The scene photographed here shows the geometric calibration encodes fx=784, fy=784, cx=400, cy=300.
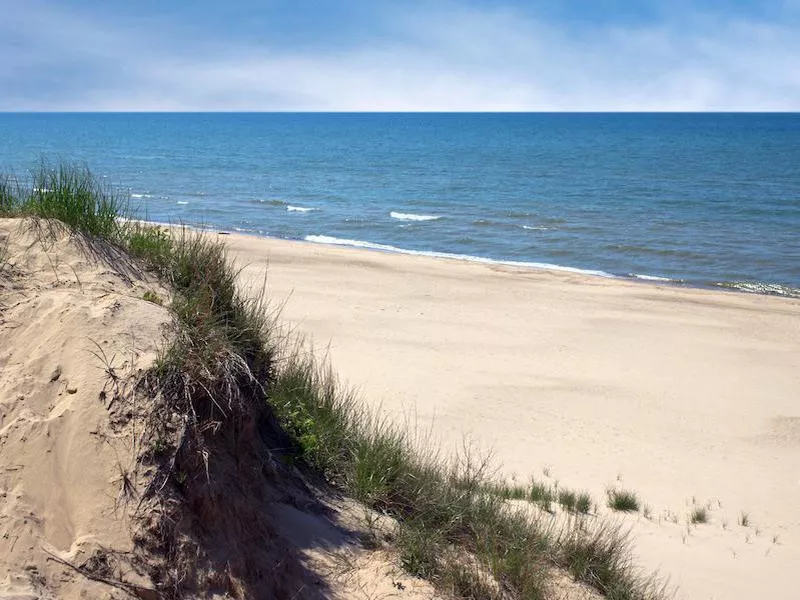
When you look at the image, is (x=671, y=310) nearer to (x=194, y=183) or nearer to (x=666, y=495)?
(x=666, y=495)

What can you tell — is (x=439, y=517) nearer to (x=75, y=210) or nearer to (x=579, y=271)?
(x=75, y=210)

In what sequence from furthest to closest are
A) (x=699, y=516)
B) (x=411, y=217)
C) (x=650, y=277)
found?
(x=411, y=217) < (x=650, y=277) < (x=699, y=516)

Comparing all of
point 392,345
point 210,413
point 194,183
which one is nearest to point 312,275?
point 392,345

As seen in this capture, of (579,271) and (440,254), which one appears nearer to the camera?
(579,271)

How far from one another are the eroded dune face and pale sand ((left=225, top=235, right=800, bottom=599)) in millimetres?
4458

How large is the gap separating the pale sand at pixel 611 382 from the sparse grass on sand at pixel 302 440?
1821 millimetres

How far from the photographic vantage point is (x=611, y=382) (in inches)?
506

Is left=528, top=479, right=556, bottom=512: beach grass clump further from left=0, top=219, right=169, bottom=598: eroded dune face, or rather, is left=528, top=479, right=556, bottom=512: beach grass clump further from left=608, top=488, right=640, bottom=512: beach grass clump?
left=0, top=219, right=169, bottom=598: eroded dune face

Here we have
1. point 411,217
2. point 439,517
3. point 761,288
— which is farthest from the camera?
point 411,217

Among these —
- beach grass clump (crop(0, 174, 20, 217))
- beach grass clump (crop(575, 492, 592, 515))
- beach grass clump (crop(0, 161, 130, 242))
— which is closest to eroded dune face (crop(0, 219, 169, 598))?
beach grass clump (crop(0, 161, 130, 242))

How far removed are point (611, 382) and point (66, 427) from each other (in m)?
10.2

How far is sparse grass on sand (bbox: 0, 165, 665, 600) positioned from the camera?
14.0ft

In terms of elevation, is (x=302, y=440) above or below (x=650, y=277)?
below

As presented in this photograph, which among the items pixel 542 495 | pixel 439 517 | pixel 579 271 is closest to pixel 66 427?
pixel 439 517
